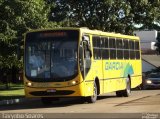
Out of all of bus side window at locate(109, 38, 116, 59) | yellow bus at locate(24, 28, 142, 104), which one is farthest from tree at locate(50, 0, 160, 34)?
yellow bus at locate(24, 28, 142, 104)

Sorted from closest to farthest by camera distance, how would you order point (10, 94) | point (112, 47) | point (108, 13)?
point (112, 47)
point (10, 94)
point (108, 13)

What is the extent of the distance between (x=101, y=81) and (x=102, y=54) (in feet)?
4.53

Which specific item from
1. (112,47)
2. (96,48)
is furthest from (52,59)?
(112,47)

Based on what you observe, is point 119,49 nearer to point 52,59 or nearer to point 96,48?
point 96,48

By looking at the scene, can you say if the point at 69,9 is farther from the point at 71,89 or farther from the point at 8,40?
the point at 71,89

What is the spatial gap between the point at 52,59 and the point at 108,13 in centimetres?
2449

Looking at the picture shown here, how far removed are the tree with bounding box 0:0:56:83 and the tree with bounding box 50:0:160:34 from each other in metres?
12.6

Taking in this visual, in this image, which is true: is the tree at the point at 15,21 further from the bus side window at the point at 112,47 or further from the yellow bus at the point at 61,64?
the yellow bus at the point at 61,64

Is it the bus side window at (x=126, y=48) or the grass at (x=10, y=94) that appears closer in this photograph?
the grass at (x=10, y=94)

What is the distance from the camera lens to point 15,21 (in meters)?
32.6

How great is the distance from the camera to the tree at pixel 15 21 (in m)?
31.9

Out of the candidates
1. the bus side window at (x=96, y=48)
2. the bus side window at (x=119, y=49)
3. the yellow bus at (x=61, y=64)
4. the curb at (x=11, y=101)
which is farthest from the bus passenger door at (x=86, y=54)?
the bus side window at (x=119, y=49)

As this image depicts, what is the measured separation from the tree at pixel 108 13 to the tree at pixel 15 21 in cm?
1259

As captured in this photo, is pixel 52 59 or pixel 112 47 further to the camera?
pixel 112 47
